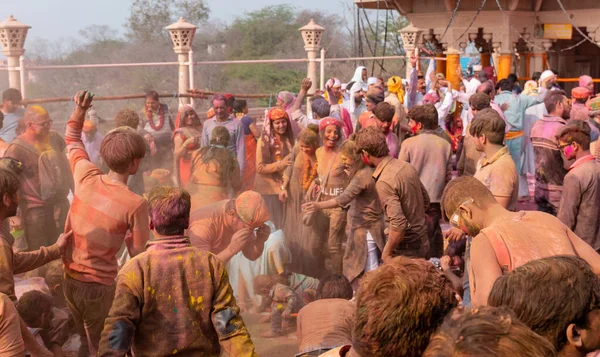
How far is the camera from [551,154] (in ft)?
27.9

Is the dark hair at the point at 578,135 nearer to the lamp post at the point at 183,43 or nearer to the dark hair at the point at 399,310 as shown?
the dark hair at the point at 399,310

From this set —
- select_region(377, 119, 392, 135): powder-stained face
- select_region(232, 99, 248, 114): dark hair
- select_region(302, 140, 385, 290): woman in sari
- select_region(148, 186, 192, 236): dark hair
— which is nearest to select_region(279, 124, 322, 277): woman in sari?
select_region(377, 119, 392, 135): powder-stained face

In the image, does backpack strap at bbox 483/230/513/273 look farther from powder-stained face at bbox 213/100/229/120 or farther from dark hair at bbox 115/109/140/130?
powder-stained face at bbox 213/100/229/120

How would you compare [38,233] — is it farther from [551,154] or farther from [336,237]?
[551,154]

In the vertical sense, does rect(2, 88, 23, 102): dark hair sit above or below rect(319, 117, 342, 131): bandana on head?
above

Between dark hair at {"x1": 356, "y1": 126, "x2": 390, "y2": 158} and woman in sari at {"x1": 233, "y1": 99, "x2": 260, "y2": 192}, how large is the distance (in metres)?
2.45

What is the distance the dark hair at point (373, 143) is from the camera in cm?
612

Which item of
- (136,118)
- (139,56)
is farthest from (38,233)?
(139,56)

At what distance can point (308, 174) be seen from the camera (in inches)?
307

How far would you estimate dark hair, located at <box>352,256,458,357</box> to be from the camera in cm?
250

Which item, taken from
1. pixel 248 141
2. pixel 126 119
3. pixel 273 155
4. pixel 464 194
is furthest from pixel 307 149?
pixel 464 194

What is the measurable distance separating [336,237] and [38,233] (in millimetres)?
2603

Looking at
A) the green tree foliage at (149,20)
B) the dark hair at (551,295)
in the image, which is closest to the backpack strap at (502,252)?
the dark hair at (551,295)

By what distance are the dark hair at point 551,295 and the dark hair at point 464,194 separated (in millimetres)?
1338
